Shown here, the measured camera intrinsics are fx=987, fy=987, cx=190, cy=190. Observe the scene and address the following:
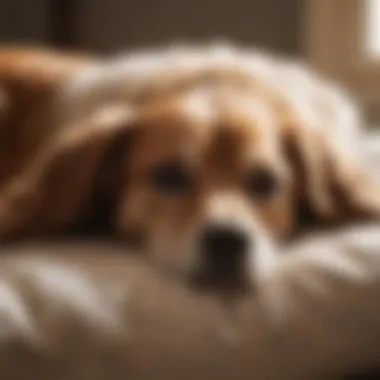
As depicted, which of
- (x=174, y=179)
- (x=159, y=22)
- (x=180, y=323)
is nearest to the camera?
(x=180, y=323)

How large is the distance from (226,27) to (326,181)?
1.17m

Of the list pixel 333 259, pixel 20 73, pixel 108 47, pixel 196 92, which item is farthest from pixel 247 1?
pixel 333 259

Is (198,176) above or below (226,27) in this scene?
below

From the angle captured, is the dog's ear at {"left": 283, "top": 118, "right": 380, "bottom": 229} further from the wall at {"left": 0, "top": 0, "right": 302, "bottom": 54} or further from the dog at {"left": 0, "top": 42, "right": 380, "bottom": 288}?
the wall at {"left": 0, "top": 0, "right": 302, "bottom": 54}

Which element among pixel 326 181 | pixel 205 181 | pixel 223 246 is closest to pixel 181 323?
pixel 223 246

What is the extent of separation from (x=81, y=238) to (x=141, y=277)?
0.77 ft

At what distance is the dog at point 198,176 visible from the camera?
1.15 metres

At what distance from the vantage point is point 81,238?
3.87 ft

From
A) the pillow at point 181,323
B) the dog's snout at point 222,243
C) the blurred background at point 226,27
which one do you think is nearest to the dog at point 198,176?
the dog's snout at point 222,243

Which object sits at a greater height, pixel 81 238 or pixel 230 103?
pixel 230 103

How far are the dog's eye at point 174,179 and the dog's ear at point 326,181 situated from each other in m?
0.16

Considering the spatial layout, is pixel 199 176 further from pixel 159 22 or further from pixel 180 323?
pixel 159 22

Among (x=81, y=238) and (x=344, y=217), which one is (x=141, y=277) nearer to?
(x=81, y=238)

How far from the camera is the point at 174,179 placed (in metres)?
1.20
